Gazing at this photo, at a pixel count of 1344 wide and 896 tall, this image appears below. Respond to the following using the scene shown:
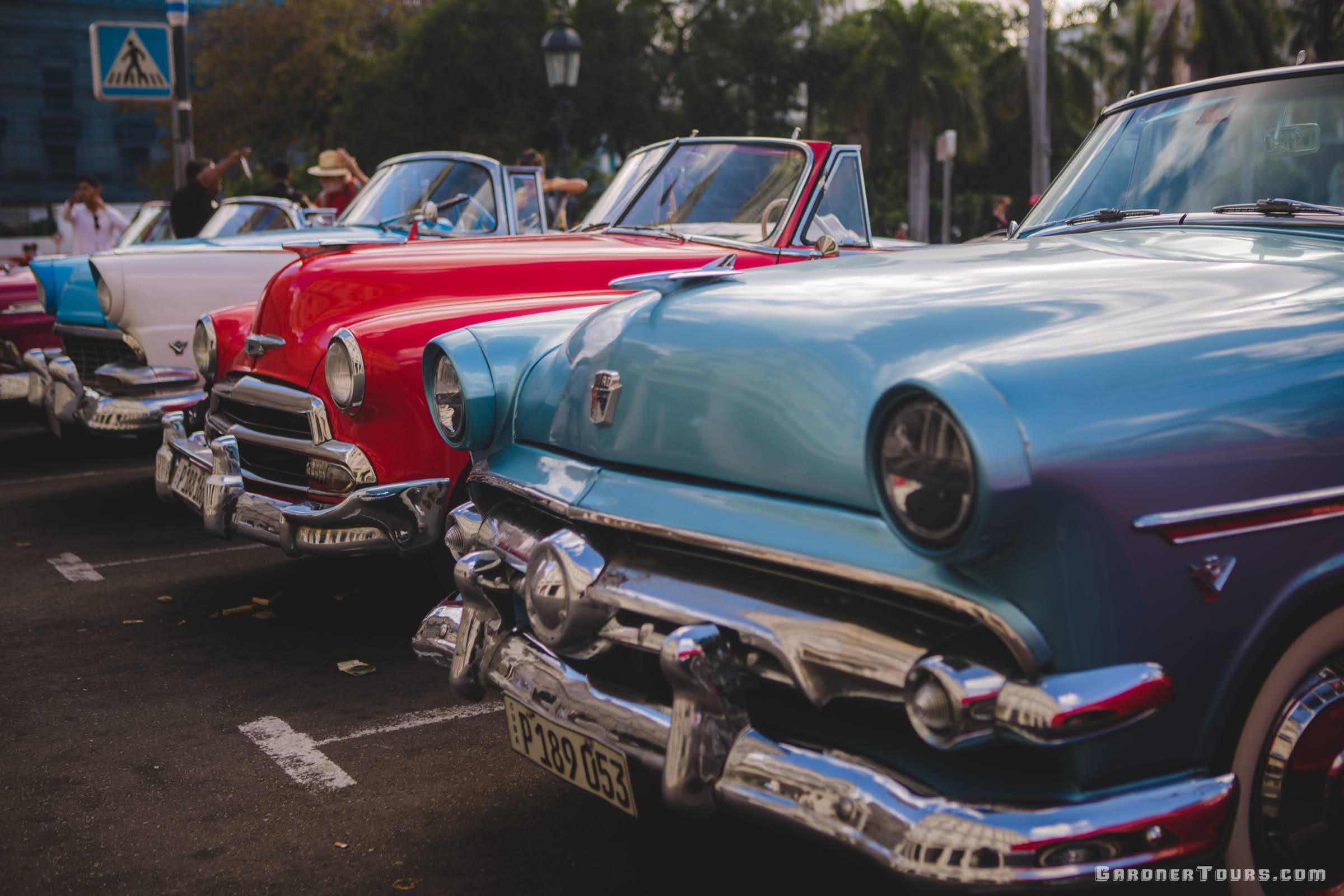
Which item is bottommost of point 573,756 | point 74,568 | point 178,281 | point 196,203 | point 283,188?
point 74,568

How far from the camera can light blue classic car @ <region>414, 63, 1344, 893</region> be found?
1979 millimetres

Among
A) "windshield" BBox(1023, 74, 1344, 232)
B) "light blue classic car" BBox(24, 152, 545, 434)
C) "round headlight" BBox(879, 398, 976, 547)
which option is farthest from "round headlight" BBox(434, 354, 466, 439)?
→ "light blue classic car" BBox(24, 152, 545, 434)

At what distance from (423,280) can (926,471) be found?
3.60 meters

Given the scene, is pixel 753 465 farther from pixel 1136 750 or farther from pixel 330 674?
pixel 330 674

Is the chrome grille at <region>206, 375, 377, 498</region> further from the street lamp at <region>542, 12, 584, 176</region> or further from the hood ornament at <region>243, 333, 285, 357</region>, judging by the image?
the street lamp at <region>542, 12, 584, 176</region>

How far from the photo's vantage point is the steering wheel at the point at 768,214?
19.1ft

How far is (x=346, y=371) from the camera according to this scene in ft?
15.1

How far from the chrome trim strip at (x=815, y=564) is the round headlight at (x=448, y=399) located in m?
0.44

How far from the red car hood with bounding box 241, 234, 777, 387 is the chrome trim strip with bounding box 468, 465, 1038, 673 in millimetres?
2219

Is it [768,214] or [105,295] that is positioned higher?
[768,214]

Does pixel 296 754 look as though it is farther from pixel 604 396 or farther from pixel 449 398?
pixel 604 396

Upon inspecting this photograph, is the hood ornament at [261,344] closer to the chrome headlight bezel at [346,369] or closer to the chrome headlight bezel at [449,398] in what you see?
the chrome headlight bezel at [346,369]

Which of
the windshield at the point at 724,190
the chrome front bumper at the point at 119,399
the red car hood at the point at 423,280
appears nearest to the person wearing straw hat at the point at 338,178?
the chrome front bumper at the point at 119,399

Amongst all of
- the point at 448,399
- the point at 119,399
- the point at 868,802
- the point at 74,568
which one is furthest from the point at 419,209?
the point at 868,802
